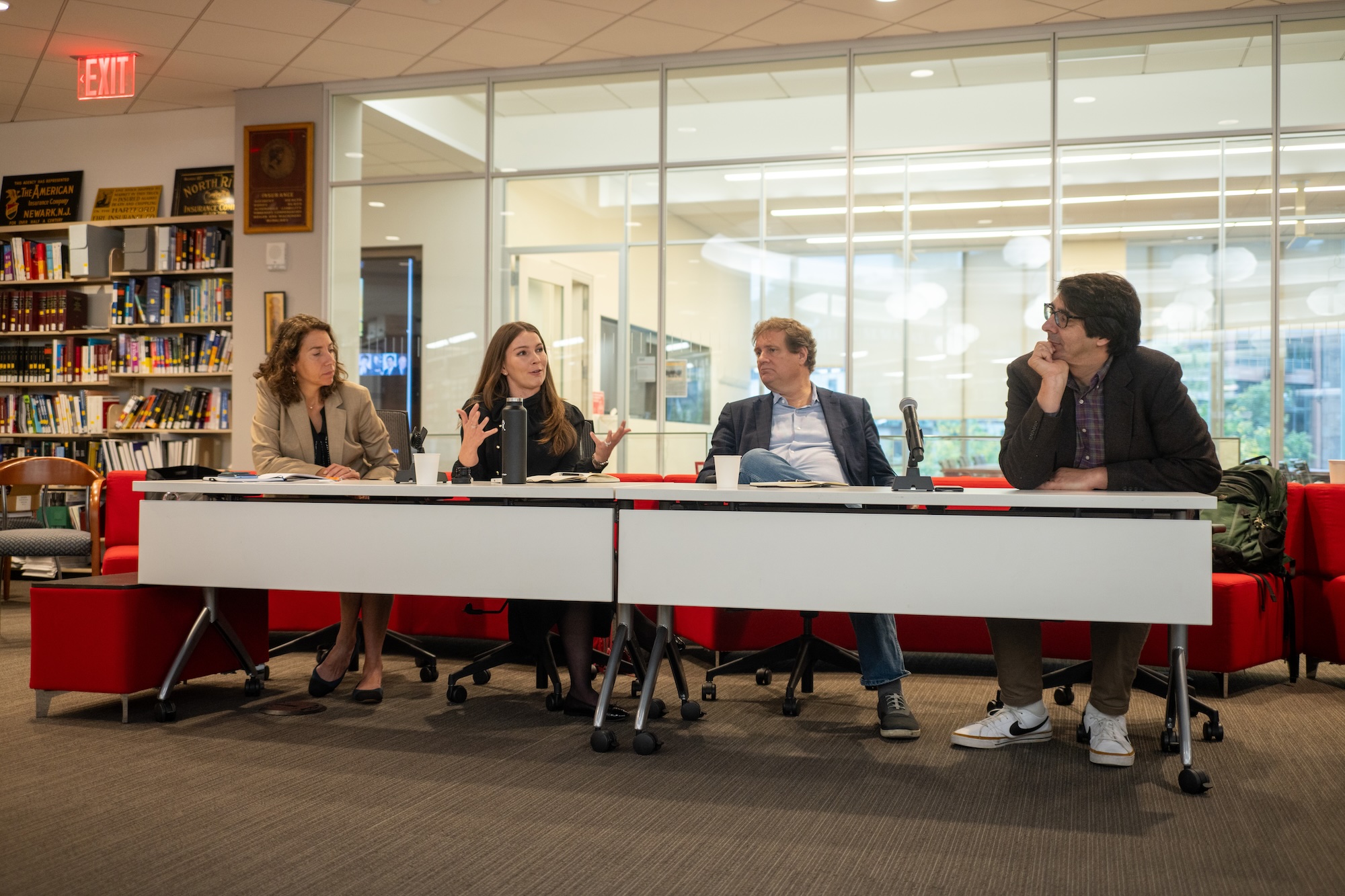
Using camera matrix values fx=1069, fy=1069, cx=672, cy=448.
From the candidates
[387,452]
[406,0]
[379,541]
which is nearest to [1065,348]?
[379,541]

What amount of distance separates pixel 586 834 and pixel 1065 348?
1.67 m

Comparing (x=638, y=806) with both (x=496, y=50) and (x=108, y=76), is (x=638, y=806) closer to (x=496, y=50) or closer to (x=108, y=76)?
(x=496, y=50)

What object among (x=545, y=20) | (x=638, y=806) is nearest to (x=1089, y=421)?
(x=638, y=806)

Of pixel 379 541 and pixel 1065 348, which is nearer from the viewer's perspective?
pixel 1065 348

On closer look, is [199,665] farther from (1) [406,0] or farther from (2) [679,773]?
(1) [406,0]

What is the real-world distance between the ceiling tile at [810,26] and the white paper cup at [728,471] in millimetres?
Result: 3945

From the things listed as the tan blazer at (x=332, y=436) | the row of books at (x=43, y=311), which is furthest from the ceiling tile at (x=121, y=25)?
the tan blazer at (x=332, y=436)

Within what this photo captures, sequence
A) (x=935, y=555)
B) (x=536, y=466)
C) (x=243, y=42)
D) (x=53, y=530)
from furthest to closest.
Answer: (x=243, y=42), (x=53, y=530), (x=536, y=466), (x=935, y=555)

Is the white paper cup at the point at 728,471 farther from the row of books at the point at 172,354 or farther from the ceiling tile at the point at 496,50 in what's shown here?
the row of books at the point at 172,354

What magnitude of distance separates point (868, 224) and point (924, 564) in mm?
4482

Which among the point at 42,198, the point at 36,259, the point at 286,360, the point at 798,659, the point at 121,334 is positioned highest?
the point at 42,198

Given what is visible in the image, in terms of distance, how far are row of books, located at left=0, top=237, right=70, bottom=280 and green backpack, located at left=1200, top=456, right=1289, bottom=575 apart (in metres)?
7.38

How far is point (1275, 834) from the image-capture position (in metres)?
2.12

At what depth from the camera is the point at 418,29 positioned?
20.1 ft
